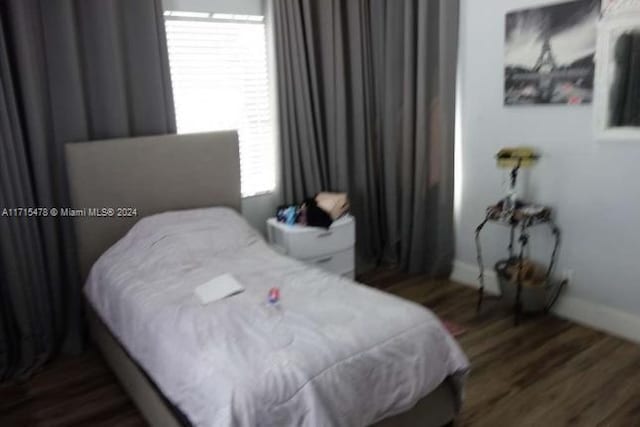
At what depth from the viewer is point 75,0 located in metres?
2.72

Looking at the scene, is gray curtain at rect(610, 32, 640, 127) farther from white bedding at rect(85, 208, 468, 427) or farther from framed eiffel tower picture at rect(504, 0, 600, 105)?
white bedding at rect(85, 208, 468, 427)

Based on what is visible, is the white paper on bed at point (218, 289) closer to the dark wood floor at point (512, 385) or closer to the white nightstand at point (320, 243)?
the dark wood floor at point (512, 385)

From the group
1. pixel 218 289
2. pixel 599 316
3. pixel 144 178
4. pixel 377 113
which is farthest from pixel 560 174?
pixel 144 178

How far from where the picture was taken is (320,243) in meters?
3.24

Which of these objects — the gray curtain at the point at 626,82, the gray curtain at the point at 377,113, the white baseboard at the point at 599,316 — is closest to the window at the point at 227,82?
the gray curtain at the point at 377,113

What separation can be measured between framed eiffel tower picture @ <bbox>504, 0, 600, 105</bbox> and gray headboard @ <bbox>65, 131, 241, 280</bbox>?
74.3 inches

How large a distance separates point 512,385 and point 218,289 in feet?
5.02

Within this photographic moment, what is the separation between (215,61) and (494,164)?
2.05 metres

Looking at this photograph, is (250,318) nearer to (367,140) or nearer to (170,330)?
(170,330)

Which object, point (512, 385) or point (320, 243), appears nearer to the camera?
point (512, 385)

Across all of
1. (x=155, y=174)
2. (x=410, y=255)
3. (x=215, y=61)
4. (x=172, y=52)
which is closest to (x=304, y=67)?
(x=215, y=61)

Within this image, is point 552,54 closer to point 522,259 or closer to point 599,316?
point 522,259

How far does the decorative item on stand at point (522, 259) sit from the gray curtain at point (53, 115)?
2.22 m

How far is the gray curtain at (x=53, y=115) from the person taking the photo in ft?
8.41
